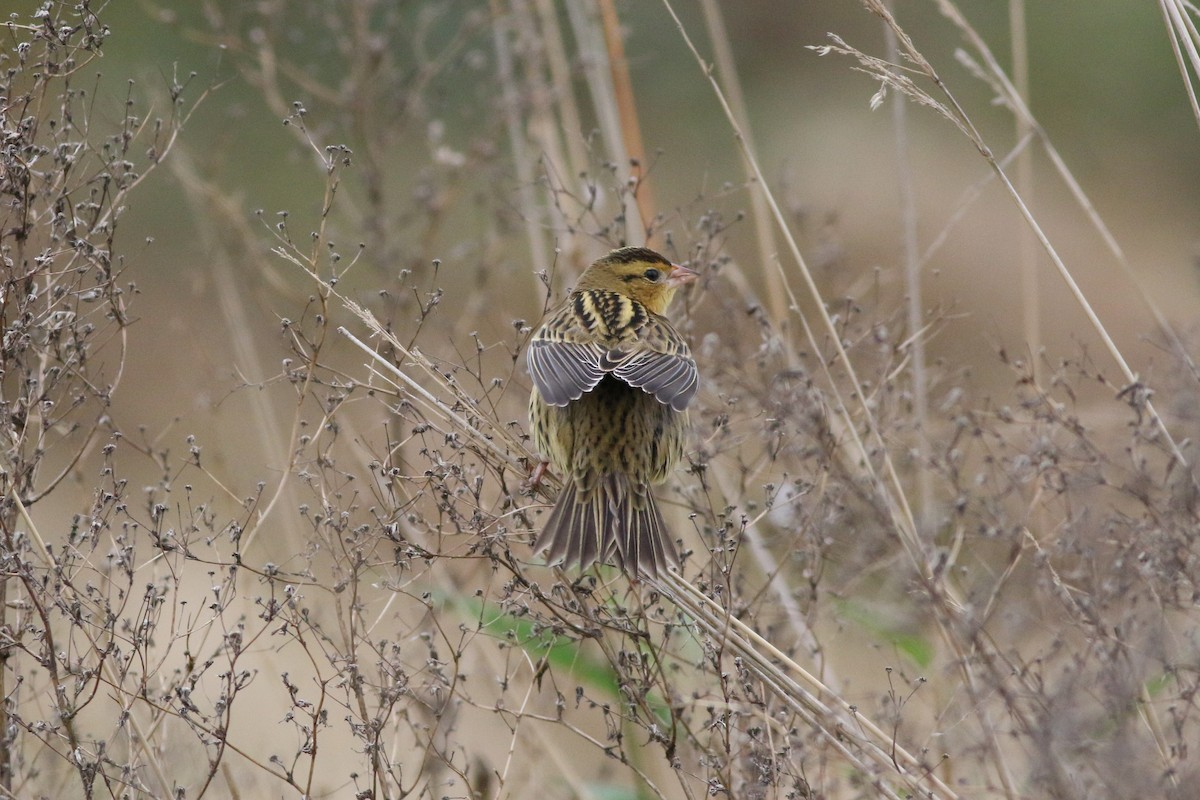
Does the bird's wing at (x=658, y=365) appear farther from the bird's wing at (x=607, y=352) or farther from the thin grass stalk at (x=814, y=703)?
the thin grass stalk at (x=814, y=703)

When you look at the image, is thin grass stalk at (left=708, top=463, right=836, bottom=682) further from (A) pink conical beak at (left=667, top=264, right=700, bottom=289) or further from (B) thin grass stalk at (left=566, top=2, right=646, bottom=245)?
(B) thin grass stalk at (left=566, top=2, right=646, bottom=245)

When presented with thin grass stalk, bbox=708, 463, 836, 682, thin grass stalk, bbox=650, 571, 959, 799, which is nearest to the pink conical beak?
thin grass stalk, bbox=708, 463, 836, 682

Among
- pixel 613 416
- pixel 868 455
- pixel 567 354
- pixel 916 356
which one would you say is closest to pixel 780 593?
pixel 868 455

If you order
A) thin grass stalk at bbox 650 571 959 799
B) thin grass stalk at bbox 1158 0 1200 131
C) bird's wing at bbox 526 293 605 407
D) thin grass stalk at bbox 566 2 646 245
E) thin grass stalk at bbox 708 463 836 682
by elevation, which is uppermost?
thin grass stalk at bbox 566 2 646 245

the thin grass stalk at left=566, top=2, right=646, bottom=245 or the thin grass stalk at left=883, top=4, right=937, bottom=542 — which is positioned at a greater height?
the thin grass stalk at left=566, top=2, right=646, bottom=245

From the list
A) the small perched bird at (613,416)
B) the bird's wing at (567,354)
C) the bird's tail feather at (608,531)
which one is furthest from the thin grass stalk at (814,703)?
the bird's wing at (567,354)

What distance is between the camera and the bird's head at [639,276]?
4.80 m

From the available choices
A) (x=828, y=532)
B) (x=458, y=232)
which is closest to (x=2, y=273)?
(x=828, y=532)

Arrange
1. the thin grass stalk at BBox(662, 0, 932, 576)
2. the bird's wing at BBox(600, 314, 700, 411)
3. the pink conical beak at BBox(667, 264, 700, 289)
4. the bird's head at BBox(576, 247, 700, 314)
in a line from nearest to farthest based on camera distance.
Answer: the thin grass stalk at BBox(662, 0, 932, 576) → the bird's wing at BBox(600, 314, 700, 411) → the pink conical beak at BBox(667, 264, 700, 289) → the bird's head at BBox(576, 247, 700, 314)

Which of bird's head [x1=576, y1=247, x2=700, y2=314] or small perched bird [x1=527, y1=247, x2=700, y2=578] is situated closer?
small perched bird [x1=527, y1=247, x2=700, y2=578]

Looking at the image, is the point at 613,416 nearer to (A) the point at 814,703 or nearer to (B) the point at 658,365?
(B) the point at 658,365

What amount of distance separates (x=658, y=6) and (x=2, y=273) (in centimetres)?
924

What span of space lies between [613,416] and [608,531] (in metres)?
0.67

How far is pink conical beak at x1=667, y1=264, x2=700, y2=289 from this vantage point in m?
4.55
